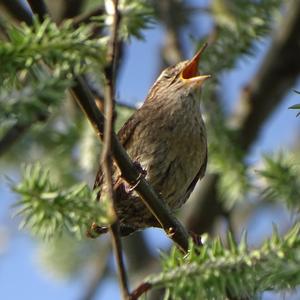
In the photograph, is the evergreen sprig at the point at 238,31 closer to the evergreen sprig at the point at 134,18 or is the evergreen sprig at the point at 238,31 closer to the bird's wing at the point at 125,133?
the bird's wing at the point at 125,133

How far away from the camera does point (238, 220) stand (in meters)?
7.16

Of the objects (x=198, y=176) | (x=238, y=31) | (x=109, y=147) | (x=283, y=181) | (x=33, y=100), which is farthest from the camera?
(x=198, y=176)

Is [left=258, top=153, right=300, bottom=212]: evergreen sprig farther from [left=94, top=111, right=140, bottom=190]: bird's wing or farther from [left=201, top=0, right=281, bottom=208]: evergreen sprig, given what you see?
[left=94, top=111, right=140, bottom=190]: bird's wing

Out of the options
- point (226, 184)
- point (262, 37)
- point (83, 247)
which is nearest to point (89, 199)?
point (226, 184)

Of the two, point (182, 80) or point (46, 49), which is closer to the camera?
point (46, 49)

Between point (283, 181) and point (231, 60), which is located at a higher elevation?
point (231, 60)

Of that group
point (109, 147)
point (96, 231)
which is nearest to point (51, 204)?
point (109, 147)

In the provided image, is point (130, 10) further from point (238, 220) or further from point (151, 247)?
point (238, 220)

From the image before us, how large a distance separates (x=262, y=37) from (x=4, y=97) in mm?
2344

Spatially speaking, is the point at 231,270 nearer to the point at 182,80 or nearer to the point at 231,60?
the point at 231,60

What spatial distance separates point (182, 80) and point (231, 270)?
266cm

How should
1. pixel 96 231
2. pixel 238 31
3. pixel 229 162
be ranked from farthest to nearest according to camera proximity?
pixel 238 31
pixel 229 162
pixel 96 231

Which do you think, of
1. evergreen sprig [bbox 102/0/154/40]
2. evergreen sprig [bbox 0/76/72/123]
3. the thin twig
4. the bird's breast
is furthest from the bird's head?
evergreen sprig [bbox 0/76/72/123]

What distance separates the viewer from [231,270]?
5.08 feet
